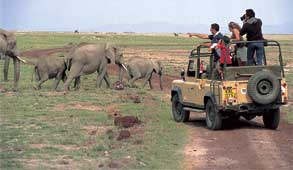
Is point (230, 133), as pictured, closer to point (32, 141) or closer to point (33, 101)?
point (32, 141)

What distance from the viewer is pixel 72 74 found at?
24.1m

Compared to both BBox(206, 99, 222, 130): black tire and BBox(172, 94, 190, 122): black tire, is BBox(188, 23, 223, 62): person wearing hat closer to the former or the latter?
BBox(206, 99, 222, 130): black tire

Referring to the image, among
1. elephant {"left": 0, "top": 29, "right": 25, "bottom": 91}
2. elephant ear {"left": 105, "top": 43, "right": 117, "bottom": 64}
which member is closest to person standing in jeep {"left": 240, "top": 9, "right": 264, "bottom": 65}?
elephant {"left": 0, "top": 29, "right": 25, "bottom": 91}

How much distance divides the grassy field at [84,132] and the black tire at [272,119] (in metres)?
1.78

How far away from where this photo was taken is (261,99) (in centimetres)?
1447

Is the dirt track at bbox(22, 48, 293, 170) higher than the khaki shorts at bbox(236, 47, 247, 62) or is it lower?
lower

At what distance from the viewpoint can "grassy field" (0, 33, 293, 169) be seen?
1122 cm

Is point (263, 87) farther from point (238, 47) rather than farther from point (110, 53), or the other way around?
point (110, 53)

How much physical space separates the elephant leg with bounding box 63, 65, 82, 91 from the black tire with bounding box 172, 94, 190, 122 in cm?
717

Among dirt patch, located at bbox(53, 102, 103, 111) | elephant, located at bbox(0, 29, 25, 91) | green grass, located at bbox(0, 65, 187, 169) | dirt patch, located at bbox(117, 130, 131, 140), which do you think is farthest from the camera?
elephant, located at bbox(0, 29, 25, 91)

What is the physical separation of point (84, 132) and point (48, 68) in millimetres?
10074

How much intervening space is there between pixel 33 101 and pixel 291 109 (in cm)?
724

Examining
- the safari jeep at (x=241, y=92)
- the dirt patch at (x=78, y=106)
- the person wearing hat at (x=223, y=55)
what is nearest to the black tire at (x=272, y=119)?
the safari jeep at (x=241, y=92)

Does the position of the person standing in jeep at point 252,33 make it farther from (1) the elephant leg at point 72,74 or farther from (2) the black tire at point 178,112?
(1) the elephant leg at point 72,74
